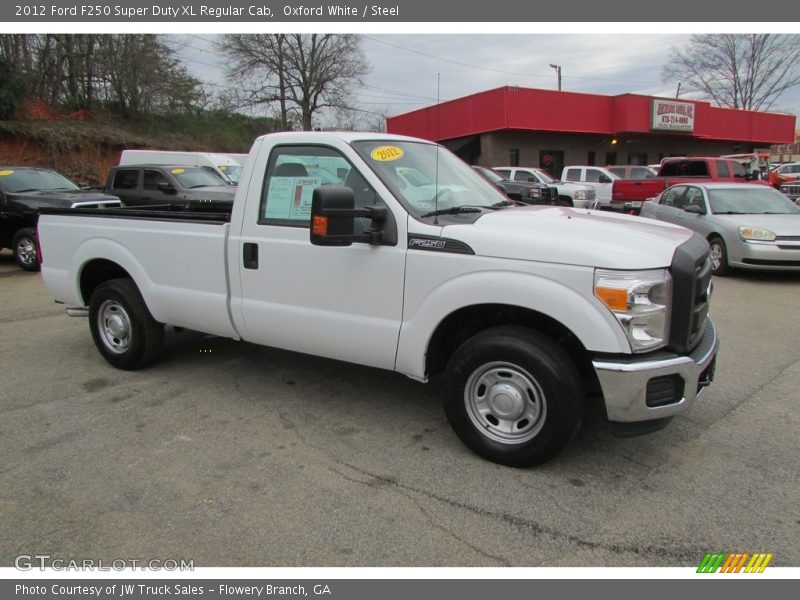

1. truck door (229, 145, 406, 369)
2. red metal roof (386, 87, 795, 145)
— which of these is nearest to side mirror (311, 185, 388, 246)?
truck door (229, 145, 406, 369)

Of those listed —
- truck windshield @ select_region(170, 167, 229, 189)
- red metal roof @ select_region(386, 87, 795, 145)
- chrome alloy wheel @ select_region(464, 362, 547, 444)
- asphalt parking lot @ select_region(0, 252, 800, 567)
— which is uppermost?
red metal roof @ select_region(386, 87, 795, 145)

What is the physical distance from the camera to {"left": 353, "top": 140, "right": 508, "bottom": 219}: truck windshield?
366cm

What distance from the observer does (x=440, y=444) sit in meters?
3.70

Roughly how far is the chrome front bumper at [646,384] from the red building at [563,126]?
25917 mm

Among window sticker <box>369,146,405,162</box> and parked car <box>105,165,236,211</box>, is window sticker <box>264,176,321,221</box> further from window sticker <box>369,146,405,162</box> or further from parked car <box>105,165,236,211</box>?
parked car <box>105,165,236,211</box>

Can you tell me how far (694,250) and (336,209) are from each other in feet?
6.74

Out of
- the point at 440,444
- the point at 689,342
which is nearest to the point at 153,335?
the point at 440,444

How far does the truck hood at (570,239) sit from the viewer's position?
2.98 meters

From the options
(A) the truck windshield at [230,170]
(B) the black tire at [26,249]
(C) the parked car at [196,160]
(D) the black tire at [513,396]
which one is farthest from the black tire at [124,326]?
(A) the truck windshield at [230,170]

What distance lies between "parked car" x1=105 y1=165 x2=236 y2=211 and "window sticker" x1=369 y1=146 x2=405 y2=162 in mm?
9875

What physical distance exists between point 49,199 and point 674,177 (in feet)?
56.1

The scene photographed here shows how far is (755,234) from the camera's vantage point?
930 centimetres

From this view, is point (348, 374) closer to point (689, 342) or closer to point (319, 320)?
point (319, 320)

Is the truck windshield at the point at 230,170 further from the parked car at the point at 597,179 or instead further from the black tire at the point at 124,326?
the black tire at the point at 124,326
